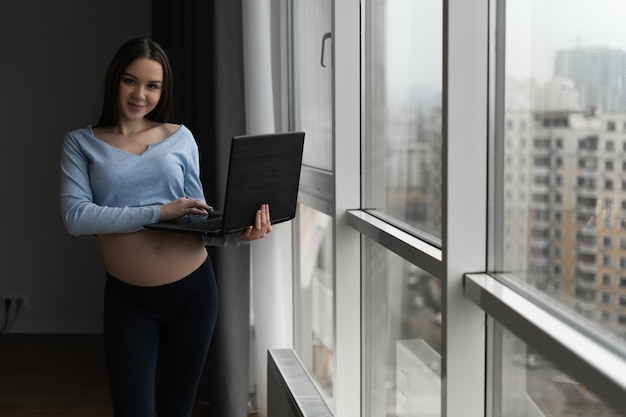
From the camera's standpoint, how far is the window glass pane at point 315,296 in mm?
3074

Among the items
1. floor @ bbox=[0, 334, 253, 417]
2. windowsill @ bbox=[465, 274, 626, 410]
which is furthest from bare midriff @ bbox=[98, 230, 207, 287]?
floor @ bbox=[0, 334, 253, 417]

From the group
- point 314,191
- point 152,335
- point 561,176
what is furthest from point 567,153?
point 314,191

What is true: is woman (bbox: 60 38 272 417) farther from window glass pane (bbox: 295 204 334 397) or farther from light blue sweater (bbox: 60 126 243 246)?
window glass pane (bbox: 295 204 334 397)

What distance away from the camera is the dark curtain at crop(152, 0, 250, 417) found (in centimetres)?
332

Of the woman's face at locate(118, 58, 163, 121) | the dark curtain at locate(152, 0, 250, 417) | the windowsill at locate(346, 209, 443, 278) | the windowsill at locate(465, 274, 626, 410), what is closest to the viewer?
the windowsill at locate(465, 274, 626, 410)

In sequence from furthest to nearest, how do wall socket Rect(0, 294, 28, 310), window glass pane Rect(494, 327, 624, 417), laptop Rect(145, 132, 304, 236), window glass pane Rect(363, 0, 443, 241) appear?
1. wall socket Rect(0, 294, 28, 310)
2. laptop Rect(145, 132, 304, 236)
3. window glass pane Rect(363, 0, 443, 241)
4. window glass pane Rect(494, 327, 624, 417)

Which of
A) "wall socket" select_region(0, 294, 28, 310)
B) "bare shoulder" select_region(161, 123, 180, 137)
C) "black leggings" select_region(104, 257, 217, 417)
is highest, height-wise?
"bare shoulder" select_region(161, 123, 180, 137)

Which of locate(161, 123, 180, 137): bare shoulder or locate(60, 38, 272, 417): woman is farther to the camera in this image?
locate(161, 123, 180, 137): bare shoulder

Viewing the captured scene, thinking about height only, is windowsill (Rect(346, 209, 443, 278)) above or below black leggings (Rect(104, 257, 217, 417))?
above

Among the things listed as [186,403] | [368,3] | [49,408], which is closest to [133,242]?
[186,403]

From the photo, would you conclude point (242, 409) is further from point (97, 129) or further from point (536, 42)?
point (536, 42)

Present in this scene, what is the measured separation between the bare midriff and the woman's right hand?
0.09 m

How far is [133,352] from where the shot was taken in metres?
2.29

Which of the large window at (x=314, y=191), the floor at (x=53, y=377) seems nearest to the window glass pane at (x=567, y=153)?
the large window at (x=314, y=191)
